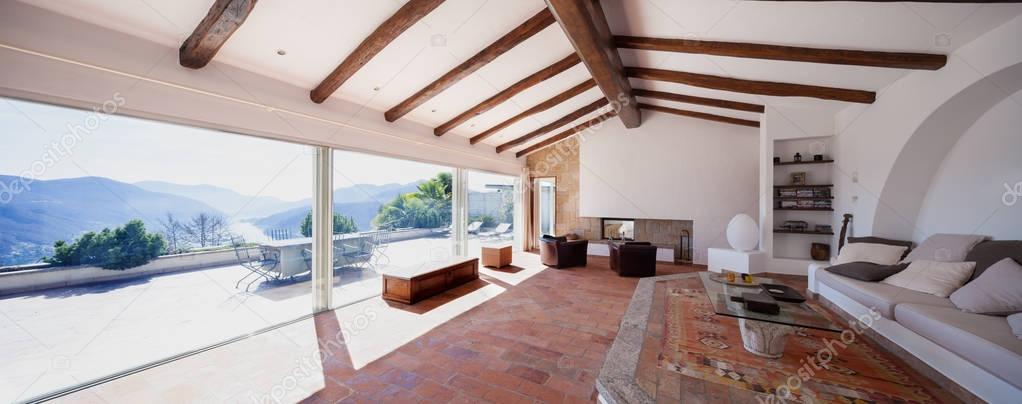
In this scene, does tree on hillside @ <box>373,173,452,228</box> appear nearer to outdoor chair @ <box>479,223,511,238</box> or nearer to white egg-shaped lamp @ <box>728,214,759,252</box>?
outdoor chair @ <box>479,223,511,238</box>

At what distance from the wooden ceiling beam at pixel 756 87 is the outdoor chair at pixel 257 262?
18.4 feet

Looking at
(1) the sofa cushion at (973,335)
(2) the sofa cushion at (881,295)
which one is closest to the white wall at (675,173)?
(2) the sofa cushion at (881,295)

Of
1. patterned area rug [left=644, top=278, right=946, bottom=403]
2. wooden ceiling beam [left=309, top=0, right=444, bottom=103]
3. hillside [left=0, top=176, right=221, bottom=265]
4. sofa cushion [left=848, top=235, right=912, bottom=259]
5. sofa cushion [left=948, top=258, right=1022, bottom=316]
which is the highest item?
wooden ceiling beam [left=309, top=0, right=444, bottom=103]

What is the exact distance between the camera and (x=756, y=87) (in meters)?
4.33

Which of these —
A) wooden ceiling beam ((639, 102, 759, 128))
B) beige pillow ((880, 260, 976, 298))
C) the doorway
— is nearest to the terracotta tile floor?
beige pillow ((880, 260, 976, 298))

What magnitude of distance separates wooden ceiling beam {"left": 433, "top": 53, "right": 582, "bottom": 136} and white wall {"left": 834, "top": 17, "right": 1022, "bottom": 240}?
3533 millimetres

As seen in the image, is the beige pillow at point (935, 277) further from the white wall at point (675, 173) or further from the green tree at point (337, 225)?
the green tree at point (337, 225)

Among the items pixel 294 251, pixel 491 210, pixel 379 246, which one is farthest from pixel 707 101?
pixel 294 251

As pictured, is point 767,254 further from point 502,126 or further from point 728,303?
point 502,126

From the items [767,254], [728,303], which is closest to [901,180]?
[767,254]

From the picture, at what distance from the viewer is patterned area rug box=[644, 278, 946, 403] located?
2.23m

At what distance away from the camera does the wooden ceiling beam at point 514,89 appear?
4.22 metres

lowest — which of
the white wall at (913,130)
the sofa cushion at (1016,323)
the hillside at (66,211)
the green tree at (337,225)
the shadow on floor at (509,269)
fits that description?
the shadow on floor at (509,269)

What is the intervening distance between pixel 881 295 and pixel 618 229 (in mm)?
5089
